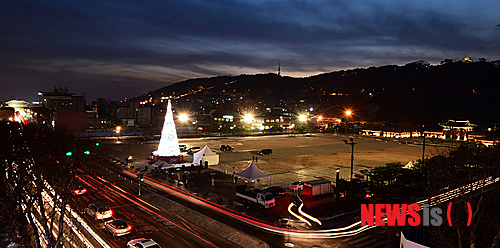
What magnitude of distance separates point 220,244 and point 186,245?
174cm

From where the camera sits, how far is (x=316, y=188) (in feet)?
79.8

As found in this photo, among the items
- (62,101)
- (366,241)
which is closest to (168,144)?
(366,241)

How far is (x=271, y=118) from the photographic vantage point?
122812 millimetres

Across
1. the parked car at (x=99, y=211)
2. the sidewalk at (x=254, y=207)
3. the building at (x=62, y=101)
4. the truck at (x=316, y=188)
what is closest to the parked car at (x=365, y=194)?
the sidewalk at (x=254, y=207)

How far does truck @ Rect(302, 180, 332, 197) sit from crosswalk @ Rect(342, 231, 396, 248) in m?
7.14

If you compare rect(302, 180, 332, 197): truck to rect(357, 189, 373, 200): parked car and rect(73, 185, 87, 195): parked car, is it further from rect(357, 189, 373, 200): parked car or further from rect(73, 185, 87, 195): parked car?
rect(73, 185, 87, 195): parked car

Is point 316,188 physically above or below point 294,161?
above

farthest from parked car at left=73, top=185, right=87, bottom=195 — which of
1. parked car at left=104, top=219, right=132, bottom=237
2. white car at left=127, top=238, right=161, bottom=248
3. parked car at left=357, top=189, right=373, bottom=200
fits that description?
parked car at left=357, top=189, right=373, bottom=200

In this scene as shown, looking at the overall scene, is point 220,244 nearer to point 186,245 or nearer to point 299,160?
point 186,245

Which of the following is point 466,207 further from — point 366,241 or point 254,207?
point 254,207

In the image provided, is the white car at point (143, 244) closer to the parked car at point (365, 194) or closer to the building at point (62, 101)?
the parked car at point (365, 194)

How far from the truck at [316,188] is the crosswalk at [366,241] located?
23.4 feet

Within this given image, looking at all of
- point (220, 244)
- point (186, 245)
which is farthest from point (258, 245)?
point (186, 245)

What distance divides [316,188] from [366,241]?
829 centimetres
